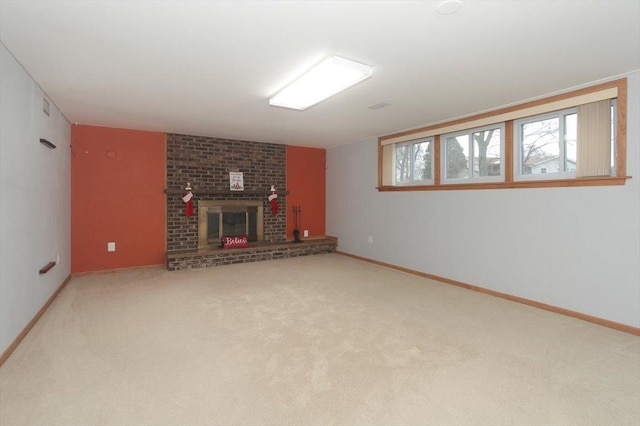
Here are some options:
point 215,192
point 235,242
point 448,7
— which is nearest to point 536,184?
point 448,7

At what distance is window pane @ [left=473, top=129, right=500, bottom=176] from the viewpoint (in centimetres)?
387

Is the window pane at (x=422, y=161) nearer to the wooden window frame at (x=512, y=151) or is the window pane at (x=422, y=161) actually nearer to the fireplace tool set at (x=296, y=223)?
the wooden window frame at (x=512, y=151)

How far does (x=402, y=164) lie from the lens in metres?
5.20

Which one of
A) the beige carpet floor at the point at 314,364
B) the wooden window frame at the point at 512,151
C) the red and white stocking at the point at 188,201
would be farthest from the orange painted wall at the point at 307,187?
the beige carpet floor at the point at 314,364

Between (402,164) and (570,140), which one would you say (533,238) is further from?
(402,164)

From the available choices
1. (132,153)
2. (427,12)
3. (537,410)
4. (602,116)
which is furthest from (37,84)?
(602,116)

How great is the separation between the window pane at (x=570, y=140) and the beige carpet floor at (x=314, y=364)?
4.99 ft

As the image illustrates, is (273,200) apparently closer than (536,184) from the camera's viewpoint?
No

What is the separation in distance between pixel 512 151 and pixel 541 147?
10.8 inches

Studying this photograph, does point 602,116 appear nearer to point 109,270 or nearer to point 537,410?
point 537,410

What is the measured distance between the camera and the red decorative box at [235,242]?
5.55 metres

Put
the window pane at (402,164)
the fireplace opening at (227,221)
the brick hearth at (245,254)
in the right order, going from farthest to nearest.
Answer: the fireplace opening at (227,221), the window pane at (402,164), the brick hearth at (245,254)

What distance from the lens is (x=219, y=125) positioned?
466cm

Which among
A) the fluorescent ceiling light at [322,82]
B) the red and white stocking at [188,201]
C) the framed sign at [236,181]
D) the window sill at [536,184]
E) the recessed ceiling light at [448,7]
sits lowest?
the red and white stocking at [188,201]
